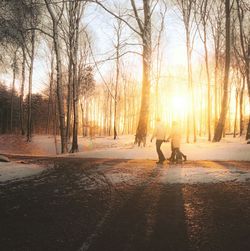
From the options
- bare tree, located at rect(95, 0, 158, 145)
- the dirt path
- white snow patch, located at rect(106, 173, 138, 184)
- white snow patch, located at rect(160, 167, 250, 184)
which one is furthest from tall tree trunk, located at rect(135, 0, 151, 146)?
the dirt path

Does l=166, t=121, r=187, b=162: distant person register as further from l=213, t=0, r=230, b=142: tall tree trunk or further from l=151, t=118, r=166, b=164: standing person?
l=213, t=0, r=230, b=142: tall tree trunk

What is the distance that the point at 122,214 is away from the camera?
6.70m

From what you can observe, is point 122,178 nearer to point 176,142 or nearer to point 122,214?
point 122,214

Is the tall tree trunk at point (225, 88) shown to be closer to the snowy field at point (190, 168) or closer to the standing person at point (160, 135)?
the snowy field at point (190, 168)

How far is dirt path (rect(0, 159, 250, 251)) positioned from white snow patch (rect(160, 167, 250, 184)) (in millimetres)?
423

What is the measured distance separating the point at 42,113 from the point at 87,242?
61443 millimetres

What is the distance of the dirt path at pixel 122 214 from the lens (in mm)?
5203

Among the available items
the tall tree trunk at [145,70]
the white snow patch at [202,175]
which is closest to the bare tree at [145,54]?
the tall tree trunk at [145,70]

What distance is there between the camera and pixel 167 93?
6444 cm

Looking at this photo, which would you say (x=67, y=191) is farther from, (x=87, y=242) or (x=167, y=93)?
(x=167, y=93)

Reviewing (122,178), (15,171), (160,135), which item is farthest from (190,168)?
(15,171)

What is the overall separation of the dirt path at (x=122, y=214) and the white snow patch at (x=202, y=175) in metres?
0.42

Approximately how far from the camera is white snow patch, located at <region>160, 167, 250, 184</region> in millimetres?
10042

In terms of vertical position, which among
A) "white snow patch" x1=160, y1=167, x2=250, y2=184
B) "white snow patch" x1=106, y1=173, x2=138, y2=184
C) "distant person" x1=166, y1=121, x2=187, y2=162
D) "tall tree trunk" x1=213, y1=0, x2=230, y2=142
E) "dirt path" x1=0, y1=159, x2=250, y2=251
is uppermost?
"tall tree trunk" x1=213, y1=0, x2=230, y2=142
